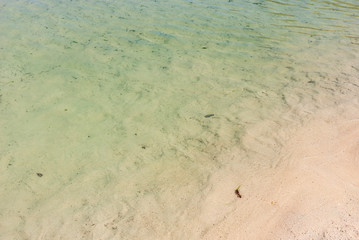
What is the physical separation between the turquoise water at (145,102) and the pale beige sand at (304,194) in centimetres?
15

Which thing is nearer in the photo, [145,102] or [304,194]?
[304,194]

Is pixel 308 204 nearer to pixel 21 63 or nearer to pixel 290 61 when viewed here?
pixel 290 61

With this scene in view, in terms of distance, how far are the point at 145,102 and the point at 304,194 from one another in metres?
2.20

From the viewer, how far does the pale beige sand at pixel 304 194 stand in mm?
2510

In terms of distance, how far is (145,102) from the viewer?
4164mm

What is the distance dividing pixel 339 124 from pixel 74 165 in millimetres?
2935

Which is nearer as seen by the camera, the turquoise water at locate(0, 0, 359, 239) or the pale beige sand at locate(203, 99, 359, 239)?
the pale beige sand at locate(203, 99, 359, 239)

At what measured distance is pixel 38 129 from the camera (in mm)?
3719

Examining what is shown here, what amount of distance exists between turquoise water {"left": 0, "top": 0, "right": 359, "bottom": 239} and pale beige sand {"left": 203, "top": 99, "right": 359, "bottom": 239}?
15 cm

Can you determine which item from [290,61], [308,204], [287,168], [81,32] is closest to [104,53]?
[81,32]

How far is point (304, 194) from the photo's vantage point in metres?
2.82

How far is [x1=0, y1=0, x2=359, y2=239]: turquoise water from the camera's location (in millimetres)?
2850

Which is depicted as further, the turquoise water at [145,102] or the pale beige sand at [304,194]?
the turquoise water at [145,102]

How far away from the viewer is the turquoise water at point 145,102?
2.85 m
